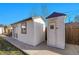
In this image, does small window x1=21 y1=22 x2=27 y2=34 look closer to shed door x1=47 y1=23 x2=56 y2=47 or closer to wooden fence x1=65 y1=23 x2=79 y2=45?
shed door x1=47 y1=23 x2=56 y2=47

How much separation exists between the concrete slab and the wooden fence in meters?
0.09

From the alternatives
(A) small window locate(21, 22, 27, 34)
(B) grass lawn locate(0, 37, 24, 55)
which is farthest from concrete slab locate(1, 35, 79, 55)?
(A) small window locate(21, 22, 27, 34)

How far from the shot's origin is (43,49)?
2.76 metres

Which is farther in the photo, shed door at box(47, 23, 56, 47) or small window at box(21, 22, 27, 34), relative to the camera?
small window at box(21, 22, 27, 34)

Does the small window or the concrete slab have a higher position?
the small window

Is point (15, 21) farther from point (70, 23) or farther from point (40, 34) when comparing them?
point (70, 23)

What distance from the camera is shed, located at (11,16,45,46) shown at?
9.00 feet

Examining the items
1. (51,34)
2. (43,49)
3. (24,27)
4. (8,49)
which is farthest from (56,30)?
(8,49)

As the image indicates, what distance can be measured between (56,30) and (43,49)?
1.42 feet

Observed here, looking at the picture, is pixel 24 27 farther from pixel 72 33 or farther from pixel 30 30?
pixel 72 33

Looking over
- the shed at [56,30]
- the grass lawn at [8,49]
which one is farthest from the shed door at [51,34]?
the grass lawn at [8,49]

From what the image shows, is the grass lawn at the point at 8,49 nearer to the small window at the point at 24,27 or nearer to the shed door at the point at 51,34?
the small window at the point at 24,27

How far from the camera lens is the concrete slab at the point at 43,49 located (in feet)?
8.70
